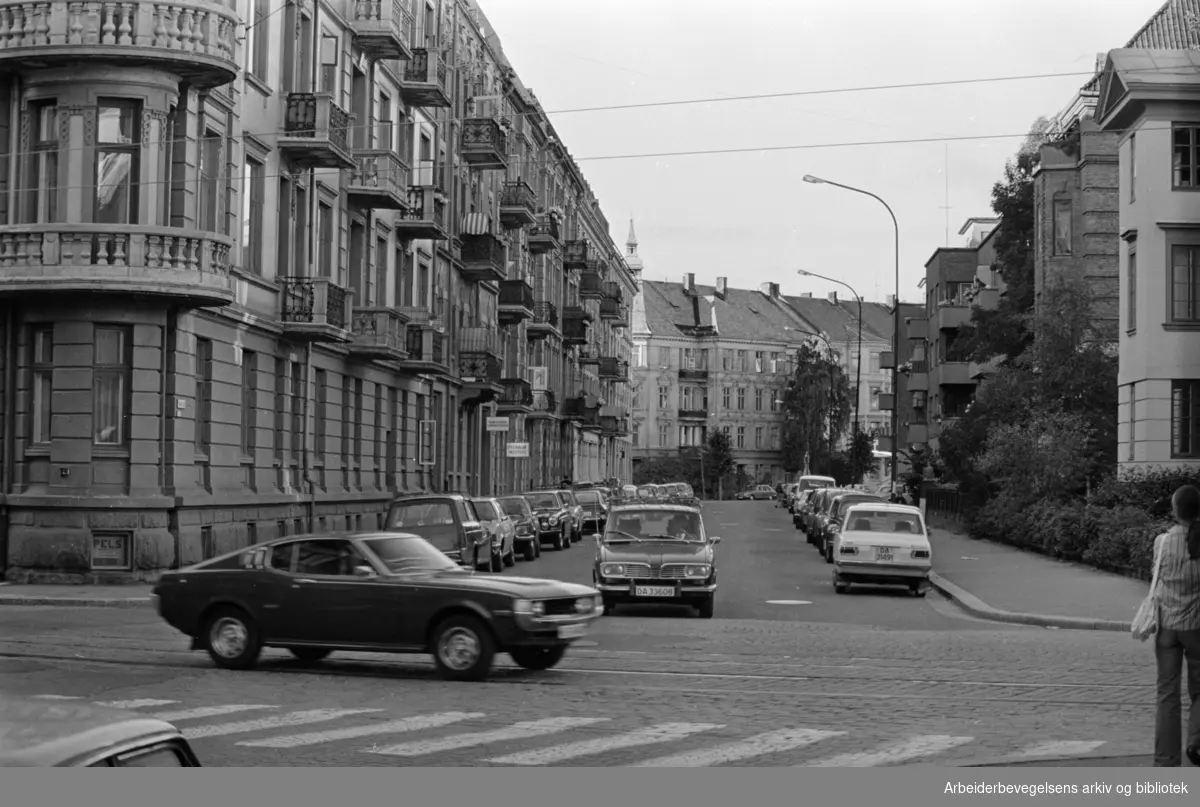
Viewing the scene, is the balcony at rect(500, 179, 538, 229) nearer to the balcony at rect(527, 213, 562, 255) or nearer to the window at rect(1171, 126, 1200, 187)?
the balcony at rect(527, 213, 562, 255)

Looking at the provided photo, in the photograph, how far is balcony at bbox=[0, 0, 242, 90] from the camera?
94.7 ft

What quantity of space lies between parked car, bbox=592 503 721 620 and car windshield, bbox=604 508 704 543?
15mm

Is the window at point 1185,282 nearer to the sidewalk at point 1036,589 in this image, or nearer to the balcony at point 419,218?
the sidewalk at point 1036,589

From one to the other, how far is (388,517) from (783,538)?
91.7 ft

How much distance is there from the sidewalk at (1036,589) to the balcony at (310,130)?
1579cm

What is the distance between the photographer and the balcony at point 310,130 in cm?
3616

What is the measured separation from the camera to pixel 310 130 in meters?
36.4

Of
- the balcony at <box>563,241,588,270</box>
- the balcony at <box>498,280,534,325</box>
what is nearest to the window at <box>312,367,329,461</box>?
the balcony at <box>498,280,534,325</box>

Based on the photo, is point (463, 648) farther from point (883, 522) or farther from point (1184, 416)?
point (1184, 416)

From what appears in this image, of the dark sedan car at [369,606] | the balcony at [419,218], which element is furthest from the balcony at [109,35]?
the balcony at [419,218]

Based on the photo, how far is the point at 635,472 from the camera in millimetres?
139000

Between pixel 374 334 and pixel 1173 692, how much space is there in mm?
33208
